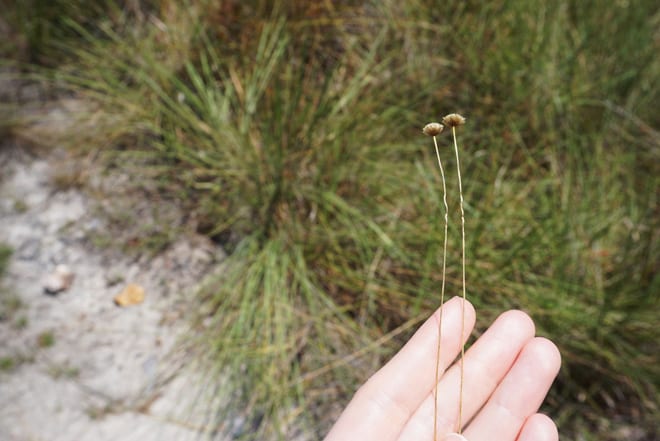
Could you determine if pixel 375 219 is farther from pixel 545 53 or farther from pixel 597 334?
pixel 545 53

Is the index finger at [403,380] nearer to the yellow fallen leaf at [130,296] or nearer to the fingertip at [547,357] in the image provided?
the fingertip at [547,357]

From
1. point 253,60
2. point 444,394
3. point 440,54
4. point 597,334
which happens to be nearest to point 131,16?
point 253,60

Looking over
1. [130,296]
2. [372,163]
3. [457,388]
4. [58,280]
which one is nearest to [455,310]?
[457,388]

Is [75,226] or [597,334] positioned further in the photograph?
[75,226]

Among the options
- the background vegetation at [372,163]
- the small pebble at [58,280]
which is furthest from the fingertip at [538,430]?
the small pebble at [58,280]

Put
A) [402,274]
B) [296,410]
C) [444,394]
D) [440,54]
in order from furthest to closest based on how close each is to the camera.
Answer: [440,54] < [402,274] < [296,410] < [444,394]
